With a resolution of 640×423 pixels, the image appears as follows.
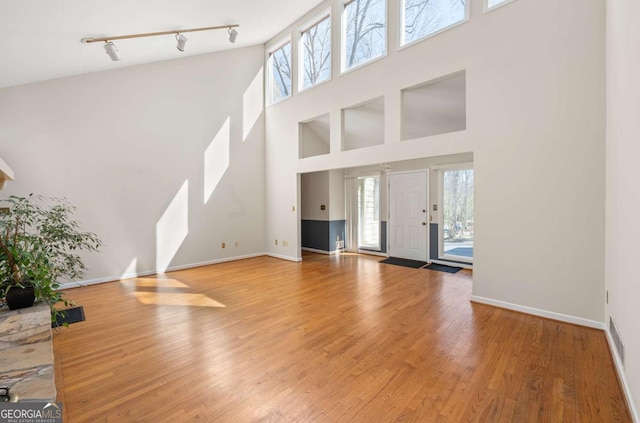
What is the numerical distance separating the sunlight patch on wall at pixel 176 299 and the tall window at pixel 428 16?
468 centimetres

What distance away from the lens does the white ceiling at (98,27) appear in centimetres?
274

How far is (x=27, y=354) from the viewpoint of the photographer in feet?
5.32

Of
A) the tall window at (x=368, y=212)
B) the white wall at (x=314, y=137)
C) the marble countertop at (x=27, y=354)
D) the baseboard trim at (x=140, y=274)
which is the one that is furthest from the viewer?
the tall window at (x=368, y=212)

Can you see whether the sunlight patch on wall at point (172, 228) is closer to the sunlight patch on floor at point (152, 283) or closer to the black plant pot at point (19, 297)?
the sunlight patch on floor at point (152, 283)

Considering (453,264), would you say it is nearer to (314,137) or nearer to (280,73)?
(314,137)

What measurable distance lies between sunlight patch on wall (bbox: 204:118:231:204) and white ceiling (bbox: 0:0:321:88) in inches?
63.1

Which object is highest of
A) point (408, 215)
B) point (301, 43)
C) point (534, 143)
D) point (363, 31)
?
point (301, 43)

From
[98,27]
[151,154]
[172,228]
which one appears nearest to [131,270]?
[172,228]

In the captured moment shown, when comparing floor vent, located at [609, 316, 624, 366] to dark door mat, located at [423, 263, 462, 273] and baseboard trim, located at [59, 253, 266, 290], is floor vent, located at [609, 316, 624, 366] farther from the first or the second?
baseboard trim, located at [59, 253, 266, 290]

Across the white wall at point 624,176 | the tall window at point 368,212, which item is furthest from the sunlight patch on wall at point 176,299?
the tall window at point 368,212

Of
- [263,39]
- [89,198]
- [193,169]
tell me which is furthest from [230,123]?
[89,198]

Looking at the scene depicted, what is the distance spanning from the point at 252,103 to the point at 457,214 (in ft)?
16.8

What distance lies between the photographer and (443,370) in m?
2.23

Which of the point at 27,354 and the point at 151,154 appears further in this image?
the point at 151,154
